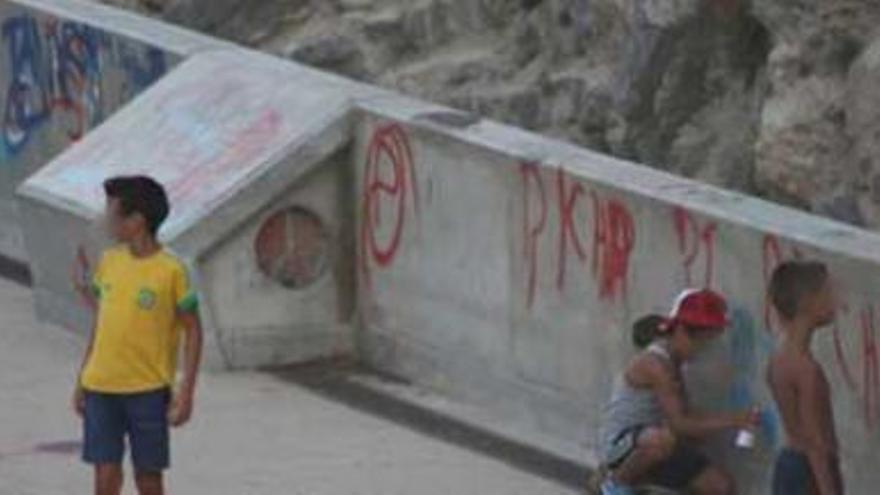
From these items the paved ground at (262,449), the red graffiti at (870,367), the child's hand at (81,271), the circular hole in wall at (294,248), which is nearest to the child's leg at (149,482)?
the paved ground at (262,449)

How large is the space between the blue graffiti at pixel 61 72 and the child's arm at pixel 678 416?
18.4 ft

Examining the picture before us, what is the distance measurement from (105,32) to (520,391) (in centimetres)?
394

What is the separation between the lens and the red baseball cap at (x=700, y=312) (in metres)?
11.8

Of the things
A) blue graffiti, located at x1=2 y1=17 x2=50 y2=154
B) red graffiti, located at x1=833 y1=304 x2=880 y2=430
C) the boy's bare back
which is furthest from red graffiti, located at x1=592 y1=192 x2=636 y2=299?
blue graffiti, located at x1=2 y1=17 x2=50 y2=154

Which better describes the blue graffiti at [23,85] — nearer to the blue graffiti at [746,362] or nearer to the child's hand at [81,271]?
the child's hand at [81,271]

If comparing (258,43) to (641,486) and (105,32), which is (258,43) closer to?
(105,32)

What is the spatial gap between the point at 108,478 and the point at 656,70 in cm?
473

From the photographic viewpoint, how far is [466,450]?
13922mm

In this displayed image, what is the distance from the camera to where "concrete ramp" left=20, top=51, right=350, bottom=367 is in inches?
603

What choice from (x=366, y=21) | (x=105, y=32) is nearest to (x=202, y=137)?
(x=105, y=32)

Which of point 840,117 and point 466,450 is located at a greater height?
point 840,117

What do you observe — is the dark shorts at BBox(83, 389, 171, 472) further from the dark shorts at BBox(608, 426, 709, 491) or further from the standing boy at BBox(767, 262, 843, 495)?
the standing boy at BBox(767, 262, 843, 495)

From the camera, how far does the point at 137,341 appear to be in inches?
463

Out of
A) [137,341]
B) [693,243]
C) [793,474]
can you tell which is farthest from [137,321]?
[793,474]
